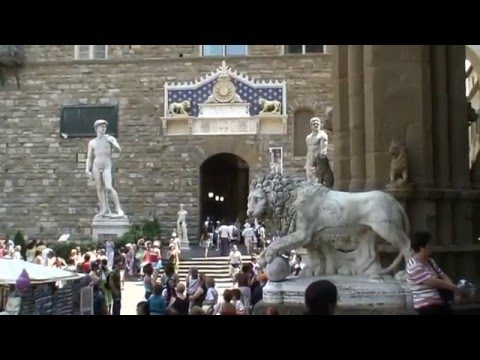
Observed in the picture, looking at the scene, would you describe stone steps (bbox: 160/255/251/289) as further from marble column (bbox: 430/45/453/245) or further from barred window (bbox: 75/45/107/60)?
barred window (bbox: 75/45/107/60)

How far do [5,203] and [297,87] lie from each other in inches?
494

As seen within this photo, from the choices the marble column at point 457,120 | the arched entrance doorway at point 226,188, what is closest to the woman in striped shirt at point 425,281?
the marble column at point 457,120

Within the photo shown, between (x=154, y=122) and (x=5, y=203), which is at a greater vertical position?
(x=154, y=122)

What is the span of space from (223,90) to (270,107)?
1930 mm

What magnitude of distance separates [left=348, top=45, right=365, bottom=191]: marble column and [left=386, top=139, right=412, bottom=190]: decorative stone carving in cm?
76

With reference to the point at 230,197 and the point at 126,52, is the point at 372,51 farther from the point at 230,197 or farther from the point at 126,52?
the point at 230,197

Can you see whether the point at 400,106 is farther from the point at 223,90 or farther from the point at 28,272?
the point at 223,90

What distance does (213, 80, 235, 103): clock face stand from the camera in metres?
27.3

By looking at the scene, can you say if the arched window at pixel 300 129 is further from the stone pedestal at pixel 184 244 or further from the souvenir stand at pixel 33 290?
the souvenir stand at pixel 33 290

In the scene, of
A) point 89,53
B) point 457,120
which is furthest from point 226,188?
point 457,120

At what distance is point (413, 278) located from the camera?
4.72 m
